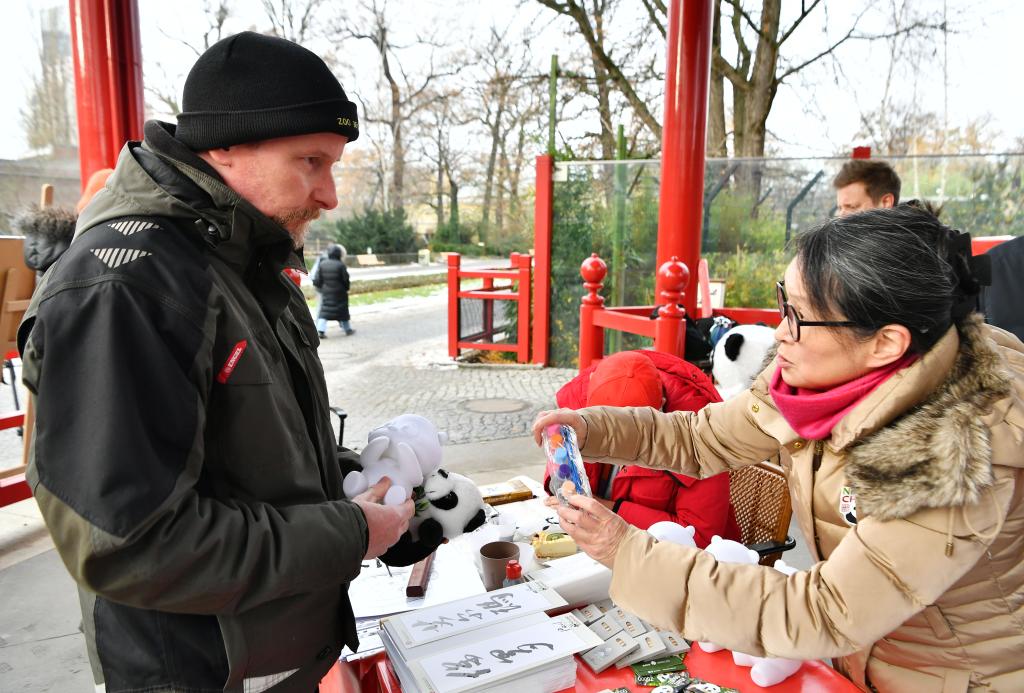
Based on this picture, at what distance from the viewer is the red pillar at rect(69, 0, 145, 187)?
421 cm

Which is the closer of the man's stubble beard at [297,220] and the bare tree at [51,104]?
the man's stubble beard at [297,220]

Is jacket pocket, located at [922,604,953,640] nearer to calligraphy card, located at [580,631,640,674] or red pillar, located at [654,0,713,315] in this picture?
calligraphy card, located at [580,631,640,674]

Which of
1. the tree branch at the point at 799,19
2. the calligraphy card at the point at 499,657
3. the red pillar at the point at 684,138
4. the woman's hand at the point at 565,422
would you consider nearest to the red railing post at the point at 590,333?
the red pillar at the point at 684,138

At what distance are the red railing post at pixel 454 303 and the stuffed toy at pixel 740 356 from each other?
5277mm

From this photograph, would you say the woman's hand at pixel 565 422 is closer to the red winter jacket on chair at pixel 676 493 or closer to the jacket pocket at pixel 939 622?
the red winter jacket on chair at pixel 676 493

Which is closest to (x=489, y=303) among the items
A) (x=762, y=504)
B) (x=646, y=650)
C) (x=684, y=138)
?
(x=684, y=138)

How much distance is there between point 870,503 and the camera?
3.70 ft

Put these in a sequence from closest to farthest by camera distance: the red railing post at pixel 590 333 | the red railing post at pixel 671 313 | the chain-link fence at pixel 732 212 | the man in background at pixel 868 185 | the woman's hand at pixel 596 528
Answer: the woman's hand at pixel 596 528 → the man in background at pixel 868 185 → the red railing post at pixel 671 313 → the red railing post at pixel 590 333 → the chain-link fence at pixel 732 212

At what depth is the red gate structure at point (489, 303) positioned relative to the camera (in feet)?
29.1

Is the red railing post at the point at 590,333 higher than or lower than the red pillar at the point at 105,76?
lower

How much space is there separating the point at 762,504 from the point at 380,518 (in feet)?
5.87

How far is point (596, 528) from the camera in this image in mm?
1289

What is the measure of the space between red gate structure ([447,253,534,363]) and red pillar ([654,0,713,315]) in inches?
139

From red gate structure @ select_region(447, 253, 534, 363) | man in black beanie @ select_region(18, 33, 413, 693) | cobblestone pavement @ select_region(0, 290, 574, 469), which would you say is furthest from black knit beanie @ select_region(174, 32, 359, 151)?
red gate structure @ select_region(447, 253, 534, 363)
